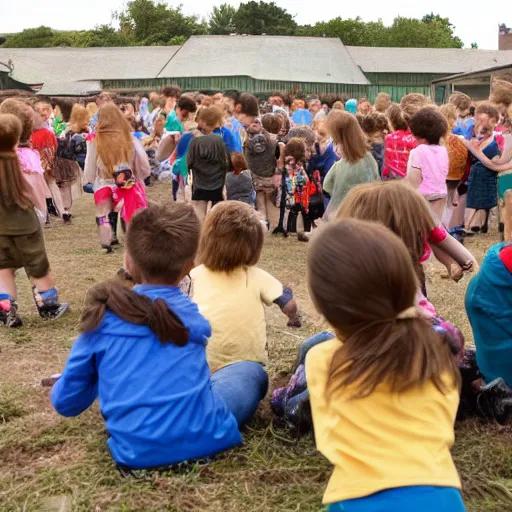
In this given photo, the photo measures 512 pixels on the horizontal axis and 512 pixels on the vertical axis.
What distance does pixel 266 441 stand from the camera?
3.65 metres

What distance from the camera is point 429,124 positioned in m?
7.62

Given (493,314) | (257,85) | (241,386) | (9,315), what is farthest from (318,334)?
(257,85)

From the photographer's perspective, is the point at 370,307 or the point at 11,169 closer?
the point at 370,307

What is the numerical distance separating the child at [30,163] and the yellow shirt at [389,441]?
445cm

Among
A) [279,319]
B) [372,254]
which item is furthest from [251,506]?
[279,319]

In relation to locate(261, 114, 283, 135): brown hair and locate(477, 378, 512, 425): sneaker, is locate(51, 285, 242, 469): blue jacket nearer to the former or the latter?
locate(477, 378, 512, 425): sneaker

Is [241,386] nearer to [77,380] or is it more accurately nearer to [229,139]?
[77,380]

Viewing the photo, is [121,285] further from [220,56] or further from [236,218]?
[220,56]

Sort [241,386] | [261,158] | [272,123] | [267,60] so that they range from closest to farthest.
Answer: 1. [241,386]
2. [261,158]
3. [272,123]
4. [267,60]

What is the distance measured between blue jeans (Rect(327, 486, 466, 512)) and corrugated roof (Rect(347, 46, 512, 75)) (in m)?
57.6

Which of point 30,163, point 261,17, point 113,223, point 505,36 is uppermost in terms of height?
point 261,17

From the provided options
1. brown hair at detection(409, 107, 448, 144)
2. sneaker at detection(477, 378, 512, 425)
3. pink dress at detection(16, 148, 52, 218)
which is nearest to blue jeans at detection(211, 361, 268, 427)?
sneaker at detection(477, 378, 512, 425)

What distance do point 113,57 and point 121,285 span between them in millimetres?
59620

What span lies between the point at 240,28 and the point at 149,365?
9324cm
